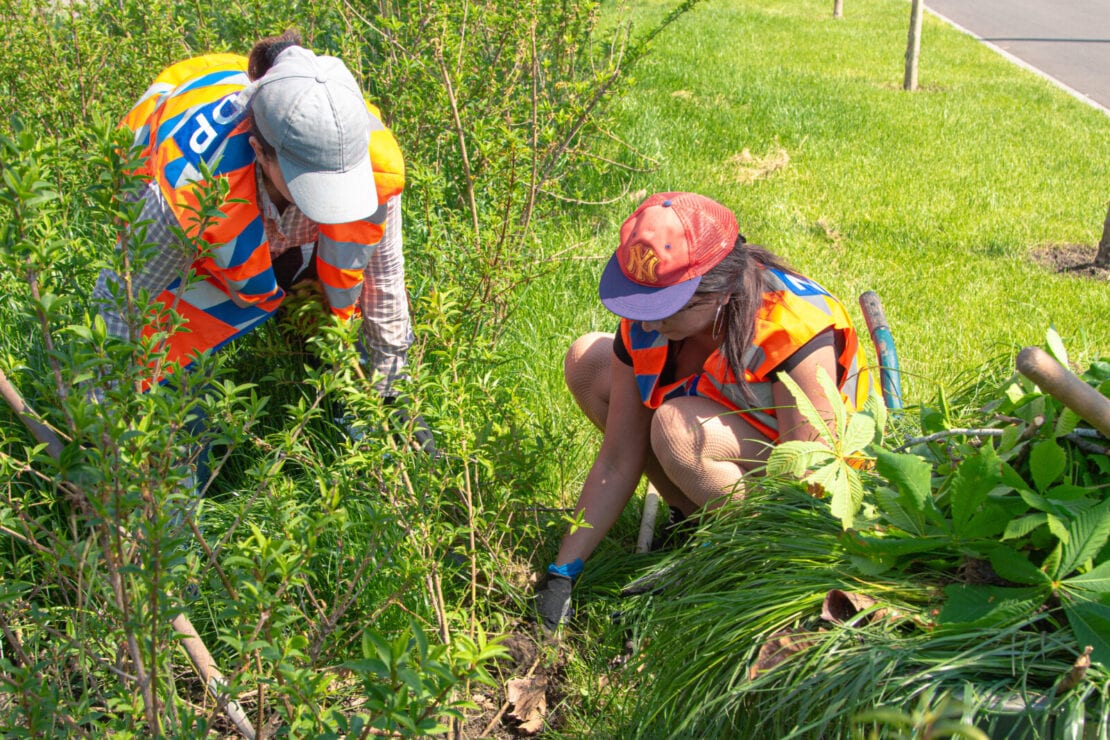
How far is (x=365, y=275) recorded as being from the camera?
3.01 m

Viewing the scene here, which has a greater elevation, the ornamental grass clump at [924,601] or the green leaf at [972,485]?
the green leaf at [972,485]

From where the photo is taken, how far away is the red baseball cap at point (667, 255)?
242 centimetres

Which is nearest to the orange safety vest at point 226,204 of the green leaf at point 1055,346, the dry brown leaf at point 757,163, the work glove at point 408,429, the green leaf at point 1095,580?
the work glove at point 408,429

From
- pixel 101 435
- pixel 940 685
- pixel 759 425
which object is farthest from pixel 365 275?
pixel 940 685

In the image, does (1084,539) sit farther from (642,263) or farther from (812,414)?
(642,263)

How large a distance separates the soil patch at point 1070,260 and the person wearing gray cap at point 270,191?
3538 millimetres

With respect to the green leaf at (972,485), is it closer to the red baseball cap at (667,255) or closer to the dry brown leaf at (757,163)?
the red baseball cap at (667,255)

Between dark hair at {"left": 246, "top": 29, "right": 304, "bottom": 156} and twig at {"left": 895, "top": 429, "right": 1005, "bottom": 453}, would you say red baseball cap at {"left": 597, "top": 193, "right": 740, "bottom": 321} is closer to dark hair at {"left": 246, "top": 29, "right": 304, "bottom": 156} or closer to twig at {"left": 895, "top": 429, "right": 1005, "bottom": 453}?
twig at {"left": 895, "top": 429, "right": 1005, "bottom": 453}

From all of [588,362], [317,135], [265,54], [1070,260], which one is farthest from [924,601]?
[1070,260]

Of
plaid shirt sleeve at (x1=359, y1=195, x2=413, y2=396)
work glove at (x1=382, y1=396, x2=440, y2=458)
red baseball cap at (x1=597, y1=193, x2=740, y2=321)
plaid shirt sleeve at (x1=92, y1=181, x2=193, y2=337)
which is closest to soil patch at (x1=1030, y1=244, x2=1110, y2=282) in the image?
red baseball cap at (x1=597, y1=193, x2=740, y2=321)

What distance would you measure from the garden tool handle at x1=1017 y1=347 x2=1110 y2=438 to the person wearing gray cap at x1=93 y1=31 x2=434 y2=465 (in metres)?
1.35

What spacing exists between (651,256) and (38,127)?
10.4ft

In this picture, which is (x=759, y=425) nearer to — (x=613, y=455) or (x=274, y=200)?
(x=613, y=455)

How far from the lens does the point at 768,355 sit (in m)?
2.50
